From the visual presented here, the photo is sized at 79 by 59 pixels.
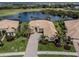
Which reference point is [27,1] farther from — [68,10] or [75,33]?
[75,33]

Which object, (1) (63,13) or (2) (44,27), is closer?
(2) (44,27)

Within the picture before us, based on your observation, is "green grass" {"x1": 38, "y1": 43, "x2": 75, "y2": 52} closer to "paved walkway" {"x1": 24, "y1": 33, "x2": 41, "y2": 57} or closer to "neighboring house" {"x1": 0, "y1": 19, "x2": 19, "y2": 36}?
"paved walkway" {"x1": 24, "y1": 33, "x2": 41, "y2": 57}

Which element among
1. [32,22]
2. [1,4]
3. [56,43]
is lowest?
[56,43]

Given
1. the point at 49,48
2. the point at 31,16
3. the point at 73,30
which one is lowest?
the point at 49,48

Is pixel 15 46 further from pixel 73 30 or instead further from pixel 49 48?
pixel 73 30

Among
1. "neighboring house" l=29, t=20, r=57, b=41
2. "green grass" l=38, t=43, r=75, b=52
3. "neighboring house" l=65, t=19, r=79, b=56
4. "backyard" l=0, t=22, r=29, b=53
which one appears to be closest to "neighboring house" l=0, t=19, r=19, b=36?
"backyard" l=0, t=22, r=29, b=53

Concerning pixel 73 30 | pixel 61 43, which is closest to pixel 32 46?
pixel 61 43

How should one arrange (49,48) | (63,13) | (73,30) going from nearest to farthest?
1. (49,48)
2. (73,30)
3. (63,13)

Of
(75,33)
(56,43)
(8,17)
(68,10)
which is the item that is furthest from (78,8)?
(8,17)
